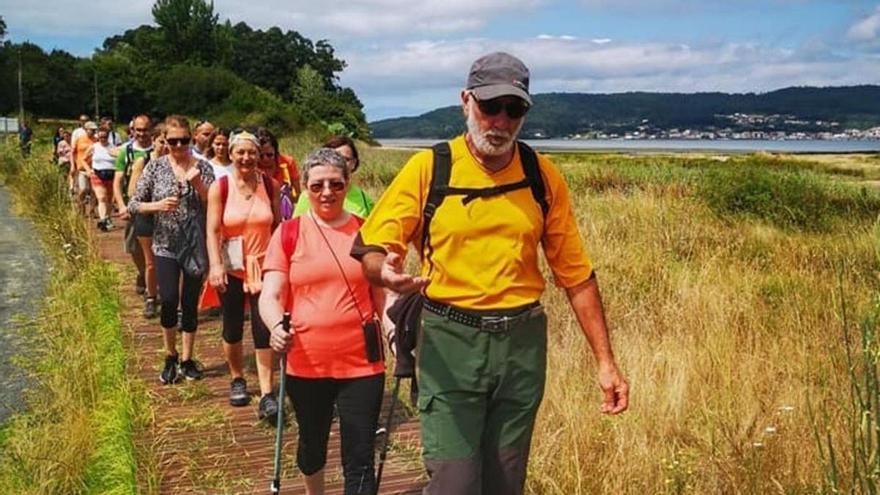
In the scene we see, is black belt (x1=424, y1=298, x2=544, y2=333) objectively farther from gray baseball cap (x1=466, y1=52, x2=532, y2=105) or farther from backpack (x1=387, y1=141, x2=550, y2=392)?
gray baseball cap (x1=466, y1=52, x2=532, y2=105)

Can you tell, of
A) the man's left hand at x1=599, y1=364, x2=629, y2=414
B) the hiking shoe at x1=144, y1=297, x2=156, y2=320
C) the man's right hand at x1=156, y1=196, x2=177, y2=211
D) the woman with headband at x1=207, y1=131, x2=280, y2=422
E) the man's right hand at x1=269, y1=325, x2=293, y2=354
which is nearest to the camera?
the man's left hand at x1=599, y1=364, x2=629, y2=414

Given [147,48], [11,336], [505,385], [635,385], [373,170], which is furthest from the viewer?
[147,48]

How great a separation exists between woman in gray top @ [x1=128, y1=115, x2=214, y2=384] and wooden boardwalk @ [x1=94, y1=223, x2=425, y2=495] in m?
0.29

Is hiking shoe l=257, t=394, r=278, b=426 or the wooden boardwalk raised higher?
hiking shoe l=257, t=394, r=278, b=426

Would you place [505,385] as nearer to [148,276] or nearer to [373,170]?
[148,276]

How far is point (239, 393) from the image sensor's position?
222 inches

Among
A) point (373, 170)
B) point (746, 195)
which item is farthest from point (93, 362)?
point (373, 170)

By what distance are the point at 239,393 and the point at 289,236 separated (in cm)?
213

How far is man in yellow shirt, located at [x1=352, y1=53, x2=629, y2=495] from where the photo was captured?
282 centimetres

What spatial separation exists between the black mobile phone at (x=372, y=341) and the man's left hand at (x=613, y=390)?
3.44 ft

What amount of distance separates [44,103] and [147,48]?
61.8 ft

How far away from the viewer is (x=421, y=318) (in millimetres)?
2965

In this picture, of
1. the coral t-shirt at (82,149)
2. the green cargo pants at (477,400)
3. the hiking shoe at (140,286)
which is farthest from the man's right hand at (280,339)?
the coral t-shirt at (82,149)

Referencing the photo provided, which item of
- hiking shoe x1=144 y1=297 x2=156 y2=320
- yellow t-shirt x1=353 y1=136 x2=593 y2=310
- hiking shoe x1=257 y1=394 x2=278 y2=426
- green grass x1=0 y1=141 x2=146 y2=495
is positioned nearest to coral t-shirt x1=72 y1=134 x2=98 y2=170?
green grass x1=0 y1=141 x2=146 y2=495
